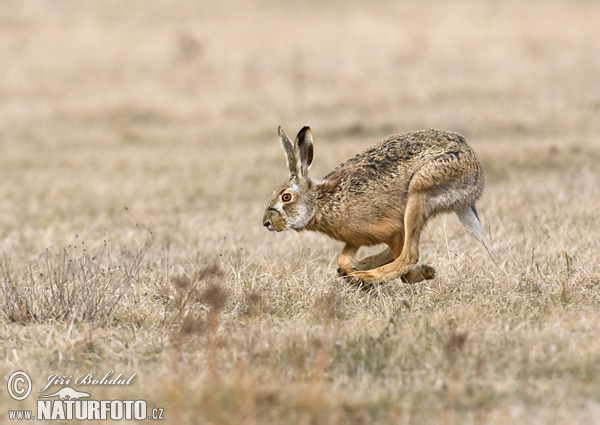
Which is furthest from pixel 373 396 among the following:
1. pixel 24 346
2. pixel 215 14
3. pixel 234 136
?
pixel 215 14

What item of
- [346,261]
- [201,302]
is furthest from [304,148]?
[201,302]

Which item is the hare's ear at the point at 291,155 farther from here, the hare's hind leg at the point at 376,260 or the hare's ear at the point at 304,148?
the hare's hind leg at the point at 376,260

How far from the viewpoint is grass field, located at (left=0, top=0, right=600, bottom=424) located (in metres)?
4.96

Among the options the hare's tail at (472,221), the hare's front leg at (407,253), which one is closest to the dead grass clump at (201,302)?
the hare's front leg at (407,253)

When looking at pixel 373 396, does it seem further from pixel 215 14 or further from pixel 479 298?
pixel 215 14

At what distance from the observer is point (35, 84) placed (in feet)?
76.2

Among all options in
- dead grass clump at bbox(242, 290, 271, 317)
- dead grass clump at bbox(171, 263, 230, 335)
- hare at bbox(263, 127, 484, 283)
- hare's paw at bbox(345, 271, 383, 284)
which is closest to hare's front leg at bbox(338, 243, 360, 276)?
hare at bbox(263, 127, 484, 283)

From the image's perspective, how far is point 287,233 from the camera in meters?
9.44

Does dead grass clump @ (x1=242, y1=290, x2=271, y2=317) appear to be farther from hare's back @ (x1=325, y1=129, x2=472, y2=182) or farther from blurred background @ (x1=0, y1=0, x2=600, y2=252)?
blurred background @ (x1=0, y1=0, x2=600, y2=252)

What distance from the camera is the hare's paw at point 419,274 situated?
6.84 metres

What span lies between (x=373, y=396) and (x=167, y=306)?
7.05 feet

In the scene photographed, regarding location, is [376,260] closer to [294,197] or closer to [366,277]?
[366,277]

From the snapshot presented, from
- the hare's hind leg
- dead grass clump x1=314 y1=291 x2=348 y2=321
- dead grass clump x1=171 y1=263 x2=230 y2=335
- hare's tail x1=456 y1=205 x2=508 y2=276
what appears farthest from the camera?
hare's tail x1=456 y1=205 x2=508 y2=276

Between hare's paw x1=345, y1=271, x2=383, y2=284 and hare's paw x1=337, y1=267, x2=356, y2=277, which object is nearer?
hare's paw x1=345, y1=271, x2=383, y2=284
